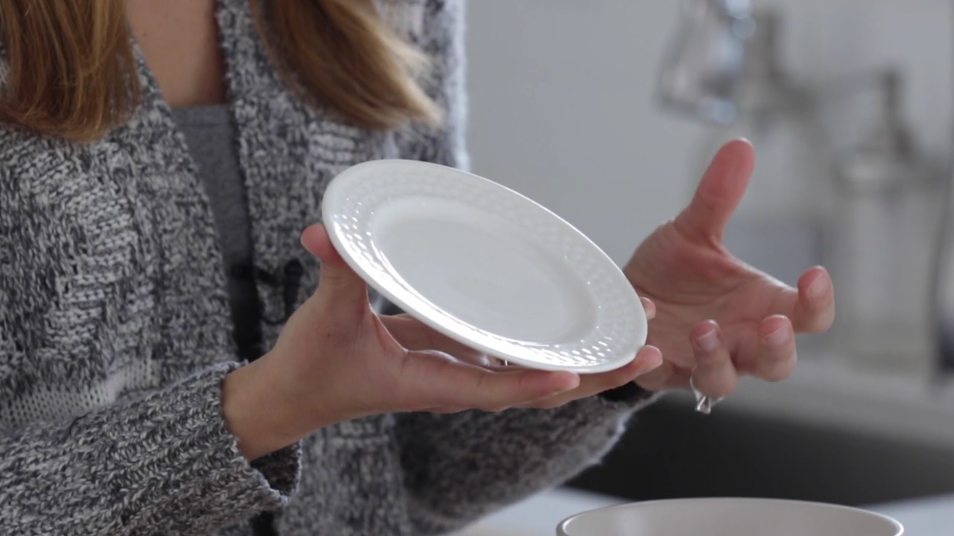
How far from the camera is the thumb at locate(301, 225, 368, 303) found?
58 centimetres

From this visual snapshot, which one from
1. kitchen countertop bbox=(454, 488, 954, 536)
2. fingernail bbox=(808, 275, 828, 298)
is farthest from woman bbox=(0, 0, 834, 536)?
kitchen countertop bbox=(454, 488, 954, 536)

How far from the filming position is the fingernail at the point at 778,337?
27.2 inches

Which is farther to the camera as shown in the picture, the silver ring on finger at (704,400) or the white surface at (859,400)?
the white surface at (859,400)

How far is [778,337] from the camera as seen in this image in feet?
2.27

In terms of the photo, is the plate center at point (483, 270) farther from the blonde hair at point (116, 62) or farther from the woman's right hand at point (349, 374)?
the blonde hair at point (116, 62)

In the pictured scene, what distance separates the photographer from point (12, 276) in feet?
2.53

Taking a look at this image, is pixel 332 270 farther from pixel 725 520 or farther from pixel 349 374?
pixel 725 520

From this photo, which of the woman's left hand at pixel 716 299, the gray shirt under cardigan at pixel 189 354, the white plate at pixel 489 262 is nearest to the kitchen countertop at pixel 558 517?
the gray shirt under cardigan at pixel 189 354

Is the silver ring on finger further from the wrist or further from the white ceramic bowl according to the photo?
the wrist

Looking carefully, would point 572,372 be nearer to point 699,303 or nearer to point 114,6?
point 699,303

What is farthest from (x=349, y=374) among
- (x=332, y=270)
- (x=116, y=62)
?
(x=116, y=62)

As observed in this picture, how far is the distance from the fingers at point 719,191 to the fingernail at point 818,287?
0.09 metres

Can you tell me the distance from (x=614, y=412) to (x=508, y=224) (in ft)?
0.78

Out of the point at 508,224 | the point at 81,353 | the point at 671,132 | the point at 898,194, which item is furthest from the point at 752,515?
the point at 671,132
